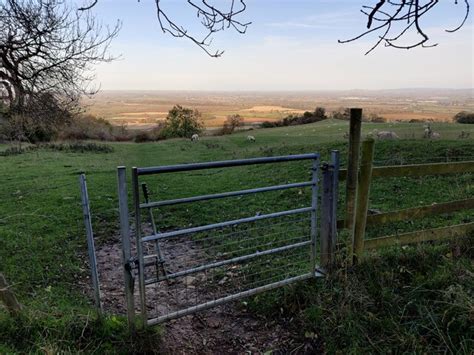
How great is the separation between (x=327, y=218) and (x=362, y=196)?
1.31ft

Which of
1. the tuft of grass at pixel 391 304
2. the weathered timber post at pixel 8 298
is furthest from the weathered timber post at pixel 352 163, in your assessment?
the weathered timber post at pixel 8 298

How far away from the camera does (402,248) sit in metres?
4.10

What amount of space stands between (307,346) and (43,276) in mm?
3319

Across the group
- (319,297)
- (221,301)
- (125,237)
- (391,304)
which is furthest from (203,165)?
(391,304)

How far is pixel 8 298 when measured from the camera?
2.84m

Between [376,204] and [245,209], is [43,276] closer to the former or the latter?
[245,209]

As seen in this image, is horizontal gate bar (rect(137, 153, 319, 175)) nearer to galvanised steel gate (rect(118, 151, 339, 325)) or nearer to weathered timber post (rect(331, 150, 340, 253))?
galvanised steel gate (rect(118, 151, 339, 325))

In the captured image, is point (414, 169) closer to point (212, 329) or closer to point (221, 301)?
point (221, 301)

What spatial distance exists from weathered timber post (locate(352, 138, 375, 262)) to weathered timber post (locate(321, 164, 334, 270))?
0.24 metres

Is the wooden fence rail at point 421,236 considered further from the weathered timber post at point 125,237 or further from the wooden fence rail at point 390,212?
the weathered timber post at point 125,237

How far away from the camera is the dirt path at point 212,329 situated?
10.3 feet

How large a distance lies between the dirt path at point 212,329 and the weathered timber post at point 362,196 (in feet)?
3.45

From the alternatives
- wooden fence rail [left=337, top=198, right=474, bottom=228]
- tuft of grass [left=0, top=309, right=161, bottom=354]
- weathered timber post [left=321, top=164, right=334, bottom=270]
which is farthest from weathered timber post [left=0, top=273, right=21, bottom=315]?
wooden fence rail [left=337, top=198, right=474, bottom=228]

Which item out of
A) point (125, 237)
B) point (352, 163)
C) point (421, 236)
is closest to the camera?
point (125, 237)
